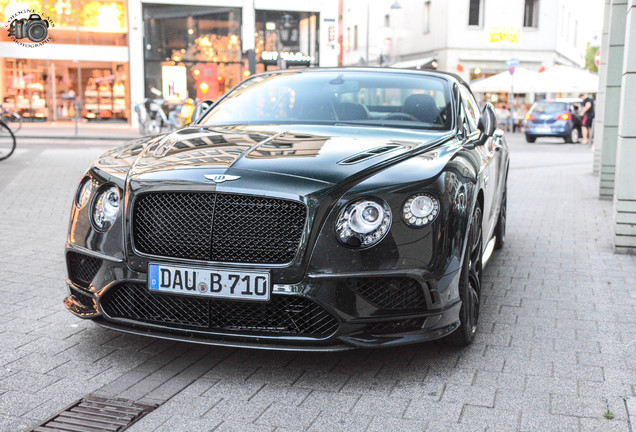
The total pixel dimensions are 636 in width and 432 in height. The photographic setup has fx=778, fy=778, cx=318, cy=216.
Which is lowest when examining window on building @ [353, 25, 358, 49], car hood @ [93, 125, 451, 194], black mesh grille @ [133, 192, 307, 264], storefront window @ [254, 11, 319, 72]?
black mesh grille @ [133, 192, 307, 264]

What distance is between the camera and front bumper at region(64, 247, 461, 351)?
132 inches

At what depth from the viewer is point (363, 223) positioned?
337cm

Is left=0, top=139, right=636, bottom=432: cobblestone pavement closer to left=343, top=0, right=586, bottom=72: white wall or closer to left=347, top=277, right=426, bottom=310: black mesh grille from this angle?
left=347, top=277, right=426, bottom=310: black mesh grille

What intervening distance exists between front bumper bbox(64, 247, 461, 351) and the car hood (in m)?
0.45

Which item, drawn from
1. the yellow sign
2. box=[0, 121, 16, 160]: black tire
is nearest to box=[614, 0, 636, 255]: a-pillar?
box=[0, 121, 16, 160]: black tire

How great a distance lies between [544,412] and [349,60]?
179ft

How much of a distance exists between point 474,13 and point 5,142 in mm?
31027

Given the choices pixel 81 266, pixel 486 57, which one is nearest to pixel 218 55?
pixel 486 57

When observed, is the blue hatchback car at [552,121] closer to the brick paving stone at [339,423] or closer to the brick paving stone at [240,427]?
the brick paving stone at [339,423]

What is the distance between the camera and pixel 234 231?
3424 millimetres

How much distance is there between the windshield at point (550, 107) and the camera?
2697 centimetres

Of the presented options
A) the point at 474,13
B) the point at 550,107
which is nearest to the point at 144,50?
the point at 550,107

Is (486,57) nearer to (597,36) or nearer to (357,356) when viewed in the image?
(597,36)

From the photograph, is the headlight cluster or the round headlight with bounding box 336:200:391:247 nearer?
the round headlight with bounding box 336:200:391:247
